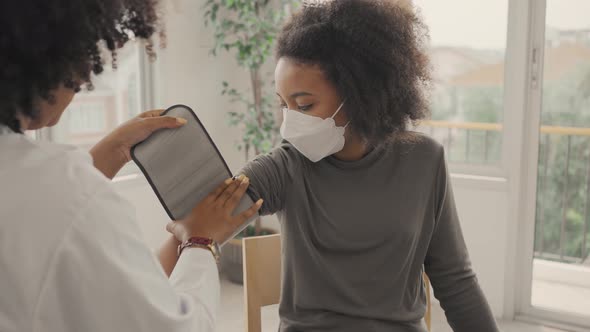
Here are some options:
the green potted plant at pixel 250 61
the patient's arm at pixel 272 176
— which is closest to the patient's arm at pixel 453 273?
the patient's arm at pixel 272 176

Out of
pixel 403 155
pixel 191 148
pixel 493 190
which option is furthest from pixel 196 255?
pixel 493 190

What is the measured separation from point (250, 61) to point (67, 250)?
264 centimetres

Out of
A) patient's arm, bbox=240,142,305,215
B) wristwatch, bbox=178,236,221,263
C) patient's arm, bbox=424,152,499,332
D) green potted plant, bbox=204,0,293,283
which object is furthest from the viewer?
green potted plant, bbox=204,0,293,283

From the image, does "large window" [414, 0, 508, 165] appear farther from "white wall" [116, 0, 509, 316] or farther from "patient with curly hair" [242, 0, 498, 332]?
"patient with curly hair" [242, 0, 498, 332]

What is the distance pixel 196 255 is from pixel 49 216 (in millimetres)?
338

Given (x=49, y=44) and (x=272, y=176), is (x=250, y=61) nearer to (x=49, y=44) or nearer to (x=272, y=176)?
(x=272, y=176)

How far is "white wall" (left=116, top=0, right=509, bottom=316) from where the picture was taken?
2.97 m

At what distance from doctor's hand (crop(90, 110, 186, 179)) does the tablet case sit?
0.01m

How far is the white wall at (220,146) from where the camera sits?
9.76 feet

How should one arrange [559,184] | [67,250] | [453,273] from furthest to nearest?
[559,184] → [453,273] → [67,250]

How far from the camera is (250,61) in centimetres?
322

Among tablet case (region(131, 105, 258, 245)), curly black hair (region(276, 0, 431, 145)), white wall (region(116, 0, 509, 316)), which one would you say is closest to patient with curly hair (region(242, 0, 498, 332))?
curly black hair (region(276, 0, 431, 145))

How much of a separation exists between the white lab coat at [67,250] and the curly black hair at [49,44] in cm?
6

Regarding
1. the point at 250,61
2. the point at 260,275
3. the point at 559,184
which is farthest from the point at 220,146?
the point at 260,275
